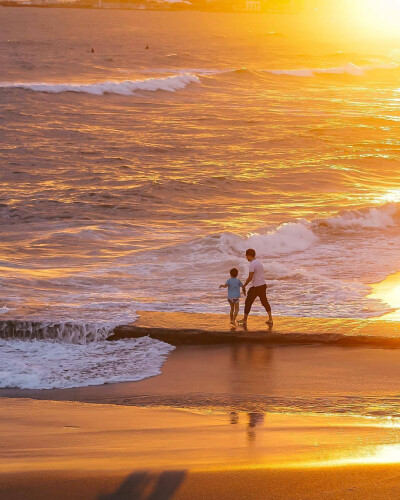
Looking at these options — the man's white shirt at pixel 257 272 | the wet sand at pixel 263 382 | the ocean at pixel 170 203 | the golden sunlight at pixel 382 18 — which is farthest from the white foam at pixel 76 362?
the golden sunlight at pixel 382 18

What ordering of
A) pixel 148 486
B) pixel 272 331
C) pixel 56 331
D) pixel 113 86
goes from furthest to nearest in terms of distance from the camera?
pixel 113 86 < pixel 56 331 < pixel 272 331 < pixel 148 486

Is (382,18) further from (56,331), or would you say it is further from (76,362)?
(76,362)

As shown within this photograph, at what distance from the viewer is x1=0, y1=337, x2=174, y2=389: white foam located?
8.95 m

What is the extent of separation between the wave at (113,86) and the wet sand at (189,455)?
126 feet

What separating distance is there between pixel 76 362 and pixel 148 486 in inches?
173

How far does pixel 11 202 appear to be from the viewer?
2173cm

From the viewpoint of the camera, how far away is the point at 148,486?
5.37 metres

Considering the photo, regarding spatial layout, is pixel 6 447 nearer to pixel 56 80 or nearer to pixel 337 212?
pixel 337 212

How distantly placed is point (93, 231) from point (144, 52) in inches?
2348

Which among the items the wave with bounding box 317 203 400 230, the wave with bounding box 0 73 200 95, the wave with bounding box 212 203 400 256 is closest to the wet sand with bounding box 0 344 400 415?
the wave with bounding box 212 203 400 256

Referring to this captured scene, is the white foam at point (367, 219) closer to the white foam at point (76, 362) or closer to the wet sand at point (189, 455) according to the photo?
the white foam at point (76, 362)

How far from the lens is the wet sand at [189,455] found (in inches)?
207

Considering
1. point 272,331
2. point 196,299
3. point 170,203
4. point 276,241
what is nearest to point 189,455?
point 272,331

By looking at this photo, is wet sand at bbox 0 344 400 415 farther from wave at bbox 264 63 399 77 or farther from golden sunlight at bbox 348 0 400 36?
golden sunlight at bbox 348 0 400 36
